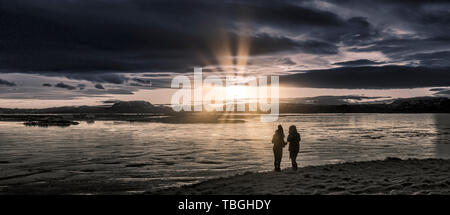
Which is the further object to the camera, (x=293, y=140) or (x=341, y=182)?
(x=293, y=140)

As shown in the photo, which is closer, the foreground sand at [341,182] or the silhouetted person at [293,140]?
the foreground sand at [341,182]

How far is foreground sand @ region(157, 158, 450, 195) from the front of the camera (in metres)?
12.6

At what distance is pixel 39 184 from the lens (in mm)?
16750

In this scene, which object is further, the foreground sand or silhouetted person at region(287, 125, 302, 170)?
silhouetted person at region(287, 125, 302, 170)

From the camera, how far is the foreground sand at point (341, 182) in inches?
495

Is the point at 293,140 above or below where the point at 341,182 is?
above

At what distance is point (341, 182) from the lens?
45.9ft

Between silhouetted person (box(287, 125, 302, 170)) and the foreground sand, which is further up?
silhouetted person (box(287, 125, 302, 170))

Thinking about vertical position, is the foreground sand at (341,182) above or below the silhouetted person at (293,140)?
below
